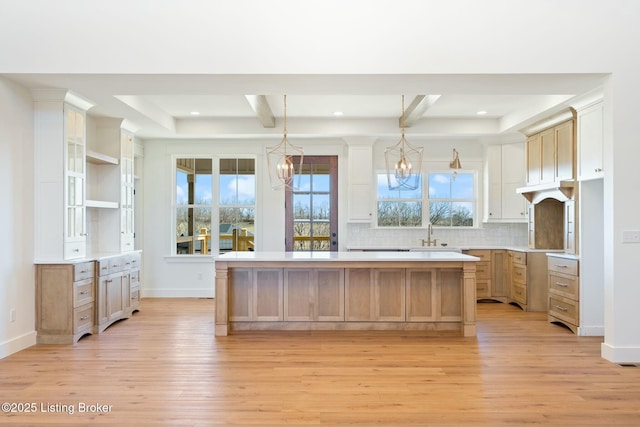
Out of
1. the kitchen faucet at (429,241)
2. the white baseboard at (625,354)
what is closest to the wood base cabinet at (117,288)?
the kitchen faucet at (429,241)

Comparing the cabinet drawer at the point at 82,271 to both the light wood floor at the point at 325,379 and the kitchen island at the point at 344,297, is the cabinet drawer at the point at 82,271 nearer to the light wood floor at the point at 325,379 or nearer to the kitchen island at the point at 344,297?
the light wood floor at the point at 325,379

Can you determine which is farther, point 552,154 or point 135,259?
point 135,259

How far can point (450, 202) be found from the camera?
7.99 metres

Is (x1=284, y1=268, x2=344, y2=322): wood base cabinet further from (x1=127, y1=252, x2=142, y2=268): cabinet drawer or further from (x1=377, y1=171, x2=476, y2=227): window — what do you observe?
(x1=377, y1=171, x2=476, y2=227): window

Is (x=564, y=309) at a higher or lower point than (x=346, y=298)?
lower

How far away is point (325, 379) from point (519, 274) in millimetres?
4241

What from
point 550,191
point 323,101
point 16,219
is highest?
point 323,101

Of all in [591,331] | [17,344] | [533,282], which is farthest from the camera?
[533,282]

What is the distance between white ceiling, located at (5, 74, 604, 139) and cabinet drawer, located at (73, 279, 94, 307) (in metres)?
1.99

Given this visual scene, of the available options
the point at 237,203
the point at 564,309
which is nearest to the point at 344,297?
the point at 564,309

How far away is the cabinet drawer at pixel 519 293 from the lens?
652 centimetres

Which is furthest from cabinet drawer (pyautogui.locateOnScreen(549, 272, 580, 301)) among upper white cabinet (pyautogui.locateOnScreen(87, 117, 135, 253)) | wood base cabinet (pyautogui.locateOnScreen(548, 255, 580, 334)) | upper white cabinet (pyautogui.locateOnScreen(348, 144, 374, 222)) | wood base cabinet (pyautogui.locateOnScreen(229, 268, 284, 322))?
upper white cabinet (pyautogui.locateOnScreen(87, 117, 135, 253))

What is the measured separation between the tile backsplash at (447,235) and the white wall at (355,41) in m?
3.70

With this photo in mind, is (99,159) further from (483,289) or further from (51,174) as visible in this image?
(483,289)
